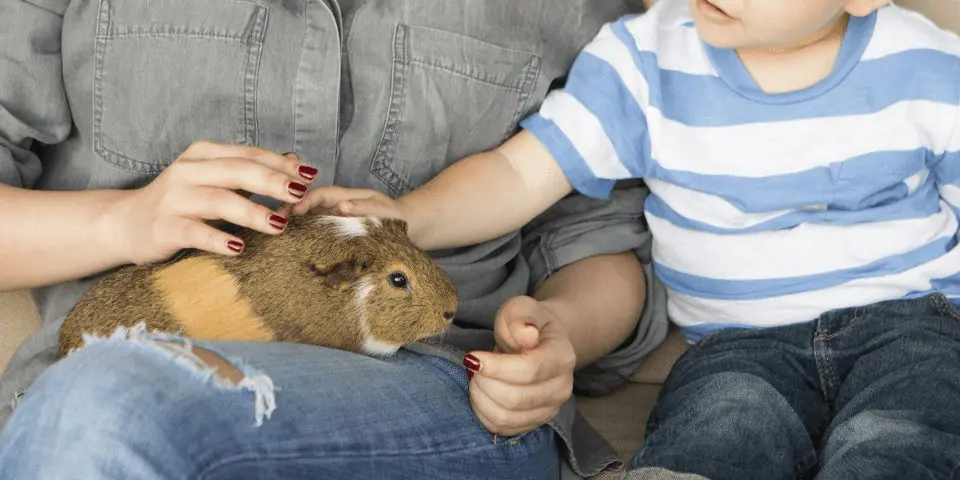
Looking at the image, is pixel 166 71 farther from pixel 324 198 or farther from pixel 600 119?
pixel 600 119

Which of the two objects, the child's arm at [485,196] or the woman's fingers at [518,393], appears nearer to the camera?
the woman's fingers at [518,393]

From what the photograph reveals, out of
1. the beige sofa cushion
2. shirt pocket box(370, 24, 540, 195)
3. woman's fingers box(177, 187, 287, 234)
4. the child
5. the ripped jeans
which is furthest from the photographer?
the beige sofa cushion

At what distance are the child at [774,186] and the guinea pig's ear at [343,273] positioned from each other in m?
0.11

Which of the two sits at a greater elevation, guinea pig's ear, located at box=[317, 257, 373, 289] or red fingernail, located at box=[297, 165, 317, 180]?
red fingernail, located at box=[297, 165, 317, 180]

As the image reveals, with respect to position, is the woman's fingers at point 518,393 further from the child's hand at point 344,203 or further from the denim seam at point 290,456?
the child's hand at point 344,203

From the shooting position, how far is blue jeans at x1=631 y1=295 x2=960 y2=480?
99 cm

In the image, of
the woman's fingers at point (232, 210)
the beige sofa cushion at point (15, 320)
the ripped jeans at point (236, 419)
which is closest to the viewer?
the ripped jeans at point (236, 419)

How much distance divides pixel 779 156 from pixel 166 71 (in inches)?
28.3

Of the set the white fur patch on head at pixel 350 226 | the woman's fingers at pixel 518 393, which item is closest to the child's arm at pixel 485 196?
the white fur patch on head at pixel 350 226

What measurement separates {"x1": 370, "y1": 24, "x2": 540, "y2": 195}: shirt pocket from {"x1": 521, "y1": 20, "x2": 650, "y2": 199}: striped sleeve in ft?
0.16

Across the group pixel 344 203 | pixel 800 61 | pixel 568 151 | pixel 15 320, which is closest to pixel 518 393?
pixel 344 203

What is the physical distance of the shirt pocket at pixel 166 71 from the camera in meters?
1.21

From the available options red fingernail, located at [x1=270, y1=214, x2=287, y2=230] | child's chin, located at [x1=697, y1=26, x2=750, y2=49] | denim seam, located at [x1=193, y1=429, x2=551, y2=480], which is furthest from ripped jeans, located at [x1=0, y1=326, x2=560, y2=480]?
child's chin, located at [x1=697, y1=26, x2=750, y2=49]

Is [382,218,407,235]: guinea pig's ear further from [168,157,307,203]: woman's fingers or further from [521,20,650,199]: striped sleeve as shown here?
[521,20,650,199]: striped sleeve
